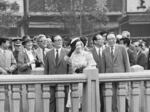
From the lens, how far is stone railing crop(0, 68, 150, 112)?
4.84 metres

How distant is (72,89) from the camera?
16.2ft

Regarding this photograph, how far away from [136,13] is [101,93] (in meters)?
32.4

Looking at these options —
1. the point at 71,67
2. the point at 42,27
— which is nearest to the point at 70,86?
the point at 71,67

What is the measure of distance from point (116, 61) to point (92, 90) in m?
2.52

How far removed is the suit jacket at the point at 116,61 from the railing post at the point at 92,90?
8.07 feet

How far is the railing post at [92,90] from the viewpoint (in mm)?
4934

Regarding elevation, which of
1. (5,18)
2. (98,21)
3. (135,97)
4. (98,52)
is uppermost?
(98,52)

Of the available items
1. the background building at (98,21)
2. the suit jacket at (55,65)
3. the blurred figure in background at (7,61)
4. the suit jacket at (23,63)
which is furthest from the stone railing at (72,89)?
the background building at (98,21)

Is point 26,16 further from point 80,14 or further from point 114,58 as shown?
point 114,58

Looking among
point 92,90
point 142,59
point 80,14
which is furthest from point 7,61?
point 80,14

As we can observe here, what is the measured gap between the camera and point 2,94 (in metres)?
4.82

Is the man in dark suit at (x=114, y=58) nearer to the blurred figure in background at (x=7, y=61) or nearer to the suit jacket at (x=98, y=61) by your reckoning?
the suit jacket at (x=98, y=61)

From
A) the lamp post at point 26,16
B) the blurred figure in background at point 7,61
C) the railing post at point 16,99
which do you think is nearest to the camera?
the railing post at point 16,99

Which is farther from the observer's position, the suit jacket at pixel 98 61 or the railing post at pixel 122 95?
the suit jacket at pixel 98 61
